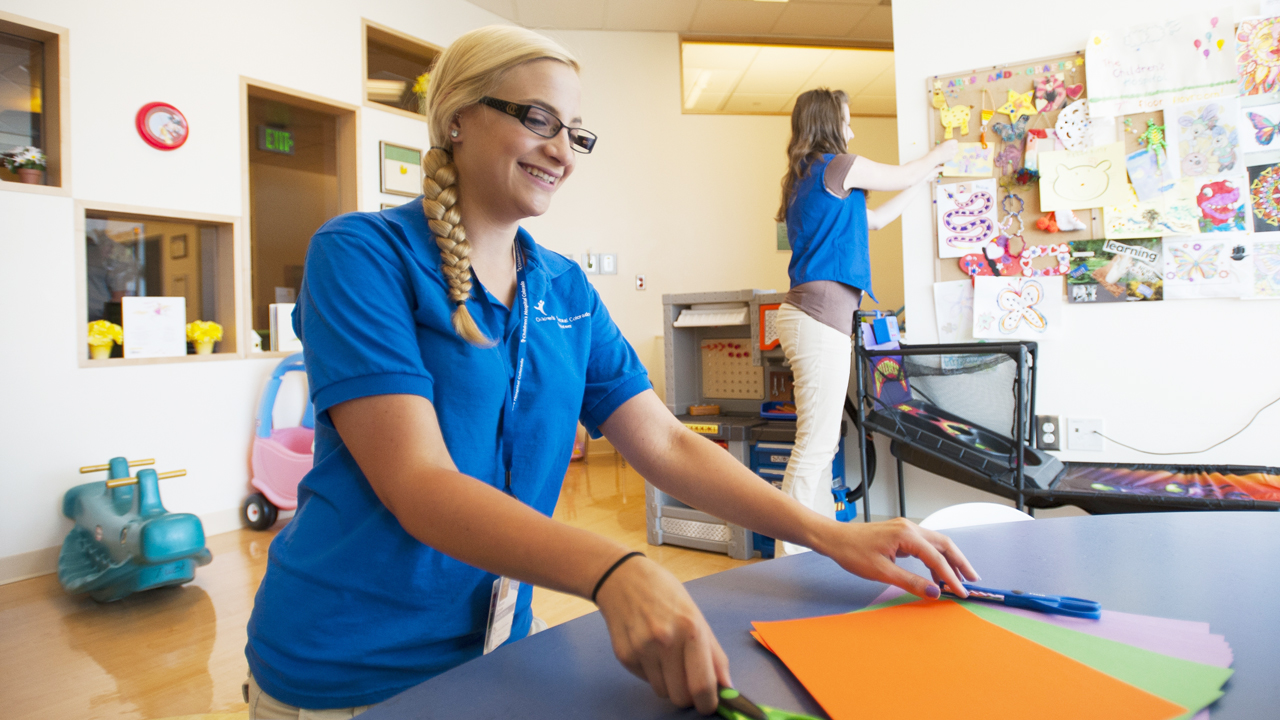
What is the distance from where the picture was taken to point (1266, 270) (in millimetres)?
2303

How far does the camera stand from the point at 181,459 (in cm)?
334

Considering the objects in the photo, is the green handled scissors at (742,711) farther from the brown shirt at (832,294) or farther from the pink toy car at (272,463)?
the pink toy car at (272,463)

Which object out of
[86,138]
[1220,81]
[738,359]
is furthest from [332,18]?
[1220,81]

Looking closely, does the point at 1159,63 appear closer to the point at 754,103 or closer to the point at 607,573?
the point at 607,573

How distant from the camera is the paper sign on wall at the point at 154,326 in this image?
322cm

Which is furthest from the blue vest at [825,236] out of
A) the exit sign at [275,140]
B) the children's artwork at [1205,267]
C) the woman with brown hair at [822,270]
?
the exit sign at [275,140]

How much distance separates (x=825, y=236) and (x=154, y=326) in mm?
3001

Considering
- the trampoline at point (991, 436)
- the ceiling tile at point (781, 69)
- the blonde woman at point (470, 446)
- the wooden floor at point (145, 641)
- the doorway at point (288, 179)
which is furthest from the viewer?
the ceiling tile at point (781, 69)

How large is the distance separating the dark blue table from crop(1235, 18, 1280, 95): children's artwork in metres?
2.03

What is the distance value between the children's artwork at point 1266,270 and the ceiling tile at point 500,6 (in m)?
4.25

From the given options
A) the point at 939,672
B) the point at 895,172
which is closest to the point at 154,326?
the point at 895,172

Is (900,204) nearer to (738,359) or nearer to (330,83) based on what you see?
(738,359)

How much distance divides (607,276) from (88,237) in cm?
298

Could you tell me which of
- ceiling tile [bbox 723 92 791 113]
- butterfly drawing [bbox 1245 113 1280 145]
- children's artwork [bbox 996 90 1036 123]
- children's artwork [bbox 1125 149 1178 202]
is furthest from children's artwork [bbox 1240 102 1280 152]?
ceiling tile [bbox 723 92 791 113]
